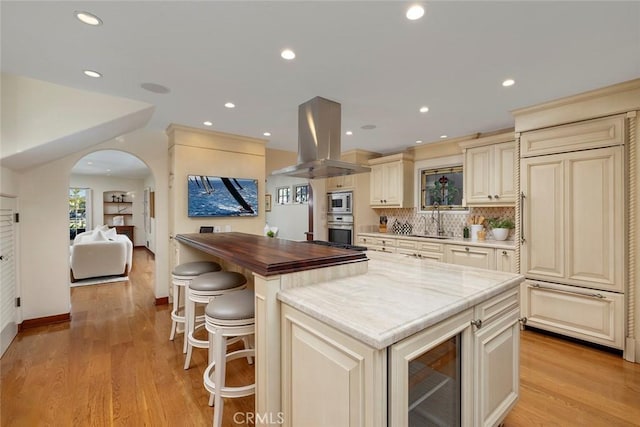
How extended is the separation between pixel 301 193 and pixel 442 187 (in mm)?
4125

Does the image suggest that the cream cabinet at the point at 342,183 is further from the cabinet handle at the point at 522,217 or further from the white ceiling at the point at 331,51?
the cabinet handle at the point at 522,217

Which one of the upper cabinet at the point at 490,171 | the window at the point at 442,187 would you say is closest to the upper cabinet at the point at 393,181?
the window at the point at 442,187

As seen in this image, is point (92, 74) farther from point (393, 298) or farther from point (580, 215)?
point (580, 215)

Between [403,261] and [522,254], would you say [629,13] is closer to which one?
[403,261]

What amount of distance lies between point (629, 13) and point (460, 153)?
2.83 m

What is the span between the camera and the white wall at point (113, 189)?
29.8 ft

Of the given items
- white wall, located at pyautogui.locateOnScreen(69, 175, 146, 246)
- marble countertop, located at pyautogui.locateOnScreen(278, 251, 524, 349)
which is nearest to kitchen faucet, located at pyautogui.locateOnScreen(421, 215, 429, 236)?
marble countertop, located at pyautogui.locateOnScreen(278, 251, 524, 349)

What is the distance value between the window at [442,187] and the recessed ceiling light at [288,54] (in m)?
3.45

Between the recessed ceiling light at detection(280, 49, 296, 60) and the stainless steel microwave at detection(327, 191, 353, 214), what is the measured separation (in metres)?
3.38

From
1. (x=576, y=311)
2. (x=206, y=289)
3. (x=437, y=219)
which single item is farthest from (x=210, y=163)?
(x=576, y=311)

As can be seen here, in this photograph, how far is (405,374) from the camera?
1032 mm

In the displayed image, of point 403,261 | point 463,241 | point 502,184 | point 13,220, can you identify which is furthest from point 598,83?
point 13,220

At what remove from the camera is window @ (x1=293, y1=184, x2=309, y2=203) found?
770cm

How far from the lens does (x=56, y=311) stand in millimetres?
3369
